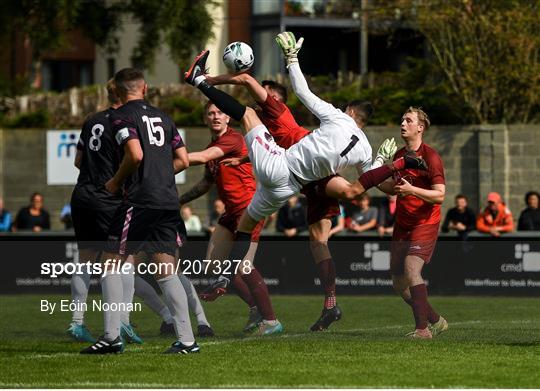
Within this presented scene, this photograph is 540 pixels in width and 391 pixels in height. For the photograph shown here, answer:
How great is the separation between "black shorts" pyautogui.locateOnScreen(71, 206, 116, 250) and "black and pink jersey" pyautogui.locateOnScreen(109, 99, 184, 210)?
116 centimetres

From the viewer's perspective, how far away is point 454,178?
82.1 feet

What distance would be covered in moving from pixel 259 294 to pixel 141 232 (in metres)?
2.61

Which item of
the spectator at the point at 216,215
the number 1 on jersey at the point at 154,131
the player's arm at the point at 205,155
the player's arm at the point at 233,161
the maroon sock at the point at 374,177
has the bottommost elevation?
the spectator at the point at 216,215

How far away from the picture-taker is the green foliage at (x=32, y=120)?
2831 centimetres

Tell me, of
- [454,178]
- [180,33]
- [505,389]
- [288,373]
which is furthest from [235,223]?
[180,33]

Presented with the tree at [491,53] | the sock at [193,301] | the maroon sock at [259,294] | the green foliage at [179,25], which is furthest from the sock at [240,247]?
the green foliage at [179,25]

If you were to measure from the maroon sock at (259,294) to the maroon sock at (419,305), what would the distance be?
135 centimetres

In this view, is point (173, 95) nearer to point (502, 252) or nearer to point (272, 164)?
point (502, 252)

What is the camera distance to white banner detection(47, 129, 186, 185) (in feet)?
87.5

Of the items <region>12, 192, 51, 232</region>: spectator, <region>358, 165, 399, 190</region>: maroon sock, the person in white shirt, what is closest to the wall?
<region>12, 192, 51, 232</region>: spectator

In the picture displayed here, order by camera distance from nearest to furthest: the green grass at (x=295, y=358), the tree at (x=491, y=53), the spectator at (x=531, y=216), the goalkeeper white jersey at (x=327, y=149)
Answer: the green grass at (x=295, y=358), the goalkeeper white jersey at (x=327, y=149), the spectator at (x=531, y=216), the tree at (x=491, y=53)

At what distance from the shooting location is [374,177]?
11.3 metres

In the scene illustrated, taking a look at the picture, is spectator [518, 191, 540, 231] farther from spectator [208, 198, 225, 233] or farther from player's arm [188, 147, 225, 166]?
player's arm [188, 147, 225, 166]

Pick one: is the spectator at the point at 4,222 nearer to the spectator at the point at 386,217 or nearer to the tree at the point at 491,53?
the spectator at the point at 386,217
